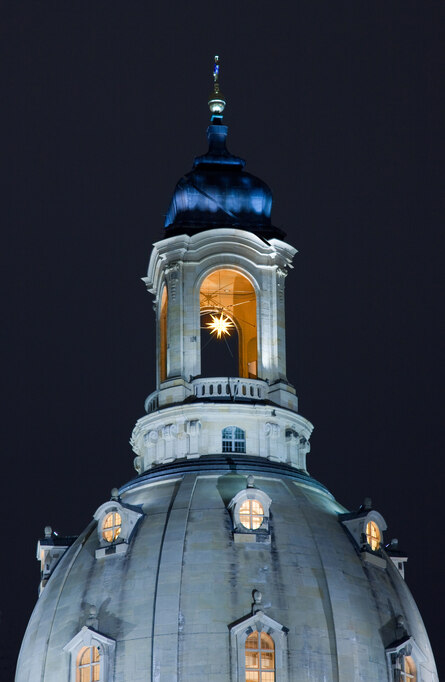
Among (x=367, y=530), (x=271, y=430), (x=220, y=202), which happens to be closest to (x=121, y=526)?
(x=271, y=430)

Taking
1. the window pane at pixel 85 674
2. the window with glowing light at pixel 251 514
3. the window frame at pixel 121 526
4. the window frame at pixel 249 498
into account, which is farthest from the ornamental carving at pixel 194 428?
the window pane at pixel 85 674

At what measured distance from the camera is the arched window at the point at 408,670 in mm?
104312

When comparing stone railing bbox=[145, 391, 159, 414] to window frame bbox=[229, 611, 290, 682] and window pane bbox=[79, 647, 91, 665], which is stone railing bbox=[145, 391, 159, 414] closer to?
window pane bbox=[79, 647, 91, 665]

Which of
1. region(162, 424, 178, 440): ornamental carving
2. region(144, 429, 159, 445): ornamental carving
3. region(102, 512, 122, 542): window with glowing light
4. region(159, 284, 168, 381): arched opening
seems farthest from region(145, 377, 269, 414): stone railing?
region(102, 512, 122, 542): window with glowing light

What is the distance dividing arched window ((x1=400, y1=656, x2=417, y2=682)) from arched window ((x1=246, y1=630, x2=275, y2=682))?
7.04 m

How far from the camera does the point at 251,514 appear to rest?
349ft

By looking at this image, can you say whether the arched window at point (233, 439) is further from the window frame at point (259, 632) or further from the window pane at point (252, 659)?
the window pane at point (252, 659)

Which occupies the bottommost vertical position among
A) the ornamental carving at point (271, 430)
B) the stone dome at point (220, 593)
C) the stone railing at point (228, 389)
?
the stone dome at point (220, 593)

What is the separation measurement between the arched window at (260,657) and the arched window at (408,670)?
23.1 feet

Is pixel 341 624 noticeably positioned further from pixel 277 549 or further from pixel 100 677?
pixel 100 677

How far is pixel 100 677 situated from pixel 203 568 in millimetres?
7109

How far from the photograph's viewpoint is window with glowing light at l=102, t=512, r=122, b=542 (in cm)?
10725

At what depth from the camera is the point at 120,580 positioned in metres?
105

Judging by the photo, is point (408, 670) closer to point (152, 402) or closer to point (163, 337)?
point (152, 402)
